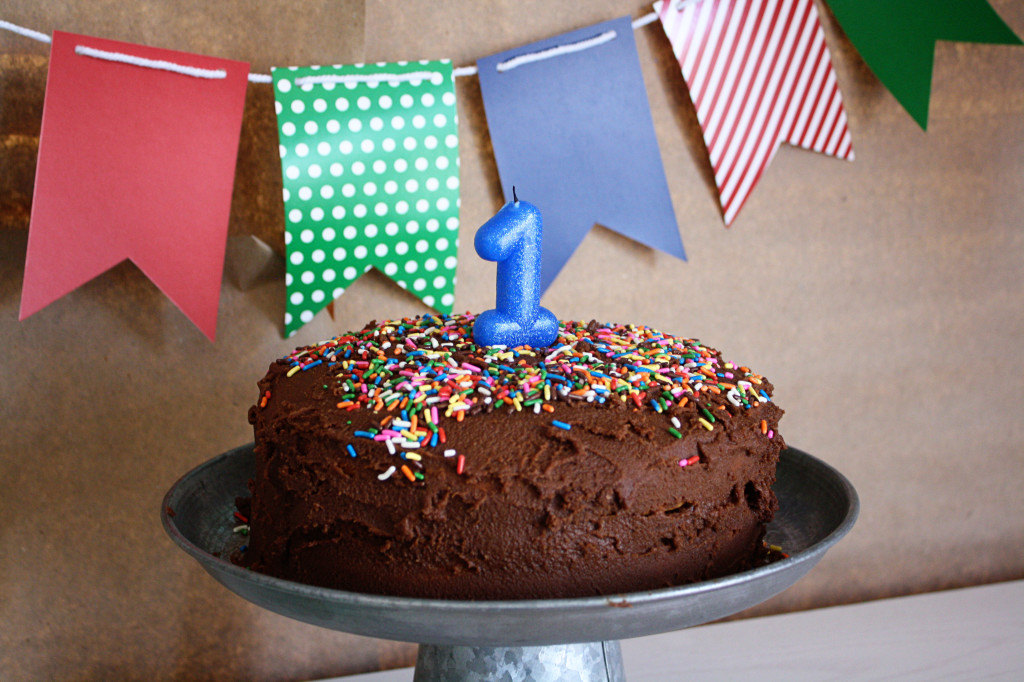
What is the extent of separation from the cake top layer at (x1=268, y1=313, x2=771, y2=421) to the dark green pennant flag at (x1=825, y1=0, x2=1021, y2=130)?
82 cm

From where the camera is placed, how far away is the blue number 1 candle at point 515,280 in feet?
3.69

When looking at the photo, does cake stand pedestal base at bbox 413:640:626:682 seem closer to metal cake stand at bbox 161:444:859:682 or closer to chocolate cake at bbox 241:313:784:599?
metal cake stand at bbox 161:444:859:682

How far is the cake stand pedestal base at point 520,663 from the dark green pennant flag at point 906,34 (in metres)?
1.25

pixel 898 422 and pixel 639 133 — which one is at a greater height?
pixel 639 133

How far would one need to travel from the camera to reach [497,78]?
1.51m

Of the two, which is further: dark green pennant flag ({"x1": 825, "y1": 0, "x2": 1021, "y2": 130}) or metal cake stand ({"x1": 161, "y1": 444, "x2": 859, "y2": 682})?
dark green pennant flag ({"x1": 825, "y1": 0, "x2": 1021, "y2": 130})

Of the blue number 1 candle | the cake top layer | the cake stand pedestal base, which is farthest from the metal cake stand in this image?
the blue number 1 candle

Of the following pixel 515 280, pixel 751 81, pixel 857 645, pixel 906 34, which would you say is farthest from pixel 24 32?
pixel 857 645

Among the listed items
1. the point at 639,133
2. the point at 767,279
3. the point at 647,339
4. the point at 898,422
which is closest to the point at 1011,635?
the point at 898,422

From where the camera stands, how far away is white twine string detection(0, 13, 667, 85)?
1.29 m

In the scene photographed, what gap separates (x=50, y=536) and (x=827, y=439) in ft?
5.45

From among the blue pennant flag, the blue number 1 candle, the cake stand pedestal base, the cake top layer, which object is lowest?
the cake stand pedestal base

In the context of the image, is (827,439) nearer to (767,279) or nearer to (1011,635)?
(767,279)

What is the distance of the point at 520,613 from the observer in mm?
813
